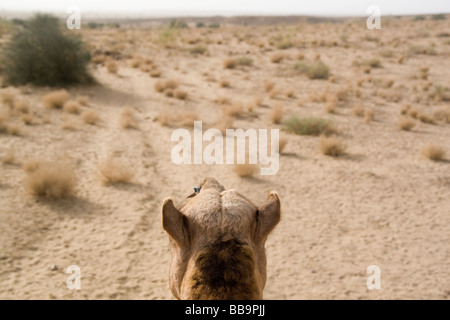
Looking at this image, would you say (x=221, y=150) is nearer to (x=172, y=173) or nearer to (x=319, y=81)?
(x=172, y=173)

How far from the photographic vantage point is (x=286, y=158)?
408 inches

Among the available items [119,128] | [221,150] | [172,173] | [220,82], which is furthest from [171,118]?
[220,82]

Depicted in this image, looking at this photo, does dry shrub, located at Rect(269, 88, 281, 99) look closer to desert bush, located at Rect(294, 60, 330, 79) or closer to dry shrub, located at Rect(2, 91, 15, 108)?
desert bush, located at Rect(294, 60, 330, 79)

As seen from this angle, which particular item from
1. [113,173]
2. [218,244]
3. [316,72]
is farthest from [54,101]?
[316,72]

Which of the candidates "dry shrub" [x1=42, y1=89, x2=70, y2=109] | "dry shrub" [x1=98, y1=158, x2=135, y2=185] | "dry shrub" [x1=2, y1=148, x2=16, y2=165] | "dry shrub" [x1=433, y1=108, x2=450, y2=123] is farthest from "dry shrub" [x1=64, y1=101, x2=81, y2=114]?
"dry shrub" [x1=433, y1=108, x2=450, y2=123]

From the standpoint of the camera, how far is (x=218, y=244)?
1892 millimetres

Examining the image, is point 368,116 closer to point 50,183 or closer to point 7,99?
point 50,183

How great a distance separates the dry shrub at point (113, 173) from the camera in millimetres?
8117

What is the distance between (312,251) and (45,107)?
11331mm

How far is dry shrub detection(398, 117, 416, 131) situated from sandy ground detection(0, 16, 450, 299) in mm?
206

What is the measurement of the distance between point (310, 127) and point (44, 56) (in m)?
13.1

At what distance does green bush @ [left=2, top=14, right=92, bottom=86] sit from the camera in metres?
16.8

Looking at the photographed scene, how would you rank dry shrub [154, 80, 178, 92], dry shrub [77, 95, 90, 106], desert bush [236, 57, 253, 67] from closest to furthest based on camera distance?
1. dry shrub [77, 95, 90, 106]
2. dry shrub [154, 80, 178, 92]
3. desert bush [236, 57, 253, 67]

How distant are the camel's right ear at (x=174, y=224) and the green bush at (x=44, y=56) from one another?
56.6ft
